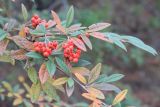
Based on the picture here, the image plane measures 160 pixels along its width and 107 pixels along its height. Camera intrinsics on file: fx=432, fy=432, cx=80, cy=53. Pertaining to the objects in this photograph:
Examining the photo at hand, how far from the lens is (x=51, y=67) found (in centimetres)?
111

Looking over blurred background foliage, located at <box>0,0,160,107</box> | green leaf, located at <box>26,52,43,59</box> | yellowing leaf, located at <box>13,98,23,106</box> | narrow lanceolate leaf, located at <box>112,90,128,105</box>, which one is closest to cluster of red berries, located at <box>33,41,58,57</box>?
green leaf, located at <box>26,52,43,59</box>

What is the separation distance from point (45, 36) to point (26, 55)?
0.25ft

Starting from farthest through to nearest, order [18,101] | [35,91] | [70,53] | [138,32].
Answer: [138,32], [18,101], [35,91], [70,53]

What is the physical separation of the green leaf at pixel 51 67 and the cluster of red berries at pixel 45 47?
2 cm

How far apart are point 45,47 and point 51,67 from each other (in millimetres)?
54

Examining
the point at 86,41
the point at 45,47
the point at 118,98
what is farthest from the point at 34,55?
the point at 118,98

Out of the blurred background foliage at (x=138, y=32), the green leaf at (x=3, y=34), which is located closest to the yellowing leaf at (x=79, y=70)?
the green leaf at (x=3, y=34)

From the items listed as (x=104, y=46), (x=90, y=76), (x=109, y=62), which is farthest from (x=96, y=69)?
(x=109, y=62)

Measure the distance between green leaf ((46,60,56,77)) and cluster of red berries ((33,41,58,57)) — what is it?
25mm

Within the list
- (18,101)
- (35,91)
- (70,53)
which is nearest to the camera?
(70,53)

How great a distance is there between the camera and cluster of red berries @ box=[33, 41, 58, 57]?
3.60 feet

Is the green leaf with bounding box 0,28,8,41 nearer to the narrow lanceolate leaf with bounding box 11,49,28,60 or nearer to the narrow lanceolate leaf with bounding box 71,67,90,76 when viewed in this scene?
the narrow lanceolate leaf with bounding box 11,49,28,60

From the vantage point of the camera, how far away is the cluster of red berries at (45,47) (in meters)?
1.10

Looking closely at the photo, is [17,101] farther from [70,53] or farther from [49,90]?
[70,53]
